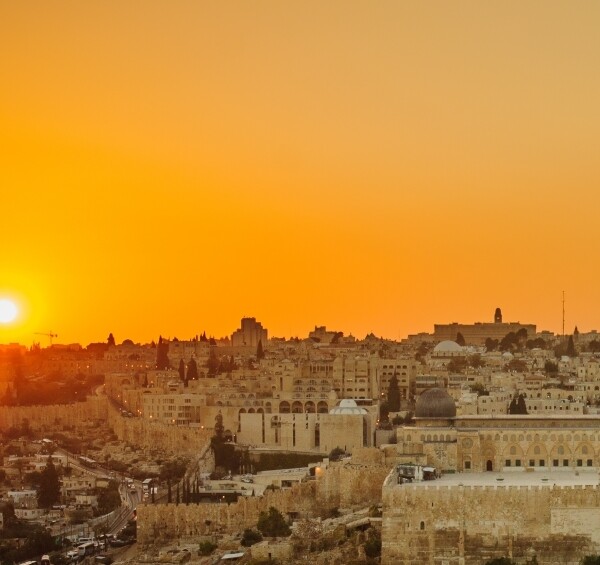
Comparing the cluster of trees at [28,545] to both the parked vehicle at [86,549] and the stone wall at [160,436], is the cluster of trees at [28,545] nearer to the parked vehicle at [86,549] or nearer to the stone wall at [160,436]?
the parked vehicle at [86,549]

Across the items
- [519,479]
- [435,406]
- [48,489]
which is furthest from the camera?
[48,489]

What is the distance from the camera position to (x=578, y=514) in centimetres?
3719

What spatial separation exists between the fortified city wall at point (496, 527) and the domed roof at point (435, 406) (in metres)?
6.99

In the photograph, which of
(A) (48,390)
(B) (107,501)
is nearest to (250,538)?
(B) (107,501)

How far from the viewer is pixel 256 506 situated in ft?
152

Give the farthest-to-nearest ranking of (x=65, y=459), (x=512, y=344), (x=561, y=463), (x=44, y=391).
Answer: (x=512, y=344) → (x=44, y=391) → (x=65, y=459) → (x=561, y=463)

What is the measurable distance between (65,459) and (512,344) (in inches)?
1677

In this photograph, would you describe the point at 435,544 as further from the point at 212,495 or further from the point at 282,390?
the point at 282,390

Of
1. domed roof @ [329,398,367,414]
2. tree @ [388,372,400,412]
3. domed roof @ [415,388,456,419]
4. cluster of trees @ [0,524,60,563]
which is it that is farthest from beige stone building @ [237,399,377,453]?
domed roof @ [415,388,456,419]

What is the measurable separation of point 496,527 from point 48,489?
25.0m

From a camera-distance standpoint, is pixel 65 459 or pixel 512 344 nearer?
pixel 65 459

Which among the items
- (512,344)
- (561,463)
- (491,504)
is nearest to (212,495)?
(561,463)

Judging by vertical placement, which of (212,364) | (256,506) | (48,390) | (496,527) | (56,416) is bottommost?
(496,527)

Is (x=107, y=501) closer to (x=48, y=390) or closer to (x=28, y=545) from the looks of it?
(x=28, y=545)
